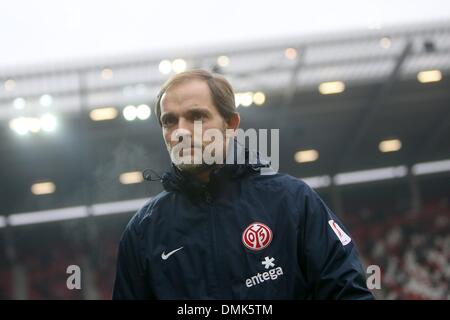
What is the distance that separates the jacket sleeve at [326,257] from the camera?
0.89 m

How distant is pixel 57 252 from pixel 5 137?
2801 mm

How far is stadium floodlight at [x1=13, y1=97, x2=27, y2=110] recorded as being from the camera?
287 inches

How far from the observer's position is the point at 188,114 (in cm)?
102

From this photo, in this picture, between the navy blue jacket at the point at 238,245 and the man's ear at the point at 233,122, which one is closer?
the navy blue jacket at the point at 238,245

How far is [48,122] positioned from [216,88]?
732cm

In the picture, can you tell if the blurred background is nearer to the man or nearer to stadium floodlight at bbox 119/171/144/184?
stadium floodlight at bbox 119/171/144/184

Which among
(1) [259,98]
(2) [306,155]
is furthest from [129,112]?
(2) [306,155]

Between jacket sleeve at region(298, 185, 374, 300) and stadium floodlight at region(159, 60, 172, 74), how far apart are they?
20.4 ft

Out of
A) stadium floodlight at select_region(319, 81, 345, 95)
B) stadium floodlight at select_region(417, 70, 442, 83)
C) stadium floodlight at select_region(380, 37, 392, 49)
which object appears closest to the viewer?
stadium floodlight at select_region(380, 37, 392, 49)

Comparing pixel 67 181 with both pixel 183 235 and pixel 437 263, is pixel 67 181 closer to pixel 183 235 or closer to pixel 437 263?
pixel 437 263

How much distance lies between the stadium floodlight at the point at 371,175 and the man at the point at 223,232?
905cm

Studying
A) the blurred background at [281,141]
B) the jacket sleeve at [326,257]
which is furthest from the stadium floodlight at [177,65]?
the jacket sleeve at [326,257]

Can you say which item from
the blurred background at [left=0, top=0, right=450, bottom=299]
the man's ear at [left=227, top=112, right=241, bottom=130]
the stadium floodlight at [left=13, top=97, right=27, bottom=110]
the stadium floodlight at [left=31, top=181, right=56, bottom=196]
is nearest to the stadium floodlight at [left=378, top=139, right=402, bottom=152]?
the blurred background at [left=0, top=0, right=450, bottom=299]

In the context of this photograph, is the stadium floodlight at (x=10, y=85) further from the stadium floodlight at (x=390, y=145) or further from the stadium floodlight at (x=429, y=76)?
the stadium floodlight at (x=390, y=145)
